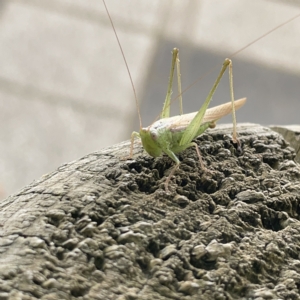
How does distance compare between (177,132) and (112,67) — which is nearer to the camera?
(177,132)

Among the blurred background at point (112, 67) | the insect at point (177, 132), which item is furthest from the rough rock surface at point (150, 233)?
the blurred background at point (112, 67)

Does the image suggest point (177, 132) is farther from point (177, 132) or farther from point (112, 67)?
point (112, 67)

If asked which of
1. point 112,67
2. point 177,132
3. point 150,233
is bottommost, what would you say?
point 150,233

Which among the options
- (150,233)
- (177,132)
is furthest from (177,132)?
(150,233)

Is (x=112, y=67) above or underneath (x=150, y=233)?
above

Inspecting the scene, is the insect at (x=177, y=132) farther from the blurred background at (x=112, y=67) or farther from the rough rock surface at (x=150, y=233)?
the blurred background at (x=112, y=67)
